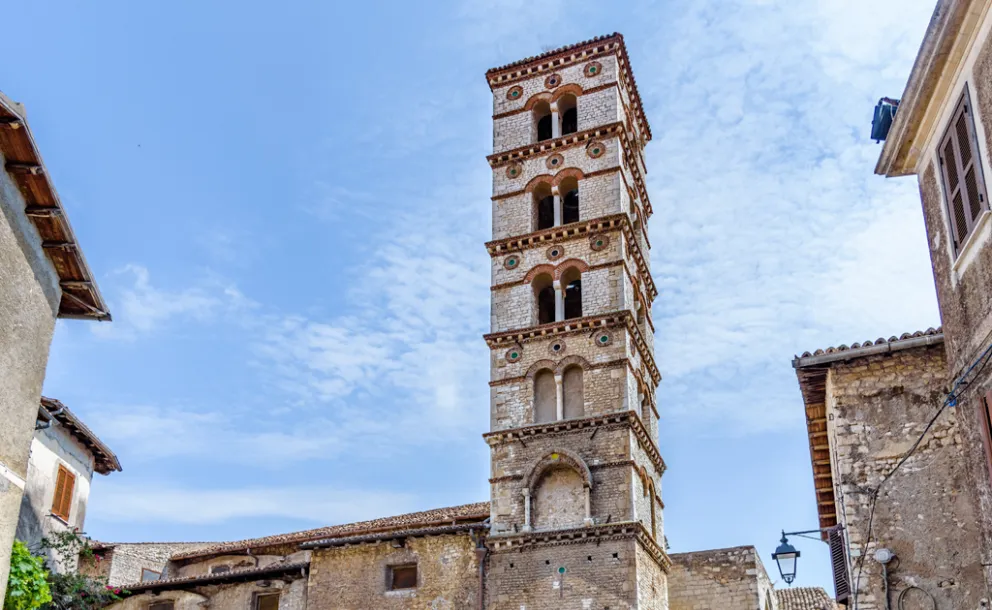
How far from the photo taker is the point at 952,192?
9812 millimetres

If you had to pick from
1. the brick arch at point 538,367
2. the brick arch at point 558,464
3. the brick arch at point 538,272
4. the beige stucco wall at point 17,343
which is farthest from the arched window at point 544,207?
the beige stucco wall at point 17,343

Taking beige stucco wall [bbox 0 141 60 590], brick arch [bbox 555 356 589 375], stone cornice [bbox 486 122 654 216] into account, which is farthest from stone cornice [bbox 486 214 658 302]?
beige stucco wall [bbox 0 141 60 590]

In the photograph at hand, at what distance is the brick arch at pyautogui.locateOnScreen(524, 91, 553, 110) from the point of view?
3152 centimetres

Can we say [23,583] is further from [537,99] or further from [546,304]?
[537,99]

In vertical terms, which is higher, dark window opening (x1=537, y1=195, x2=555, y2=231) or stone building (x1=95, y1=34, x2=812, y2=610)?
dark window opening (x1=537, y1=195, x2=555, y2=231)

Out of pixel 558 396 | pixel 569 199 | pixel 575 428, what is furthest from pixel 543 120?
pixel 575 428

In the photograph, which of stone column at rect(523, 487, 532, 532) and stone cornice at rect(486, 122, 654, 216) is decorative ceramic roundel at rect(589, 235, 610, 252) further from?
stone column at rect(523, 487, 532, 532)

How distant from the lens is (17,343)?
11711 millimetres

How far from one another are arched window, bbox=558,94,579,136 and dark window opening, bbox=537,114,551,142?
461 millimetres

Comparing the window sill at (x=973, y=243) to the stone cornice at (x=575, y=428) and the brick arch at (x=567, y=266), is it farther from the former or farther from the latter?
the brick arch at (x=567, y=266)

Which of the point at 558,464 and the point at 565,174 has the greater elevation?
the point at 565,174

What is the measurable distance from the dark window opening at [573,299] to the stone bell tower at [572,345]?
0.14ft

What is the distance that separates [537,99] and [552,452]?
37.8 ft

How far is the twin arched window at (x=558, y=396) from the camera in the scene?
87.0 ft
